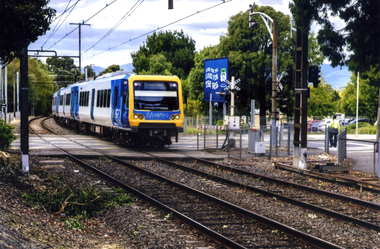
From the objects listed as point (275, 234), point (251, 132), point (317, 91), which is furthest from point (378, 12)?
point (317, 91)

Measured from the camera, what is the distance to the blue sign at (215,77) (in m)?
25.0

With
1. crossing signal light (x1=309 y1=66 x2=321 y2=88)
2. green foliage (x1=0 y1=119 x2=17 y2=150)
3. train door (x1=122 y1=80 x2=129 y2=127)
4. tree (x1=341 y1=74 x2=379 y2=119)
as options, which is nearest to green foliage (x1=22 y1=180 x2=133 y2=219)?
crossing signal light (x1=309 y1=66 x2=321 y2=88)

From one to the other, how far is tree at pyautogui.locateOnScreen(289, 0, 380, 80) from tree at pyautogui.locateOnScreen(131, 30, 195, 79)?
2109 inches

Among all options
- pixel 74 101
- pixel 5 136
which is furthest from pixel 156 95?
pixel 74 101

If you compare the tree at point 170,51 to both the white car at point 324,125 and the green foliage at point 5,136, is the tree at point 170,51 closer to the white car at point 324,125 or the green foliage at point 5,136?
Answer: the white car at point 324,125

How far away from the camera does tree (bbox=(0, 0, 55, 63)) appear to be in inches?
382

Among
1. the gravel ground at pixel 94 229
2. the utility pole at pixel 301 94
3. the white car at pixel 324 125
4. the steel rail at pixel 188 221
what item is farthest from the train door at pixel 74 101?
the white car at pixel 324 125

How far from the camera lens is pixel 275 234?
781cm

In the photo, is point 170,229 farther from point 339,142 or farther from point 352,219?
point 339,142

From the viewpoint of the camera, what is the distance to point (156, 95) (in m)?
20.5

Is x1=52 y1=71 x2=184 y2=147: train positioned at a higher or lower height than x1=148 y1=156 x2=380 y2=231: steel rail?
higher

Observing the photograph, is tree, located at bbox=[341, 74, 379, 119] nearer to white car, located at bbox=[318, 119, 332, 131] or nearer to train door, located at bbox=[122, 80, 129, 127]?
white car, located at bbox=[318, 119, 332, 131]

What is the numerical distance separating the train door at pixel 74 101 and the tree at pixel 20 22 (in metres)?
21.8

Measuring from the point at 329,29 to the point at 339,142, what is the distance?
429cm
